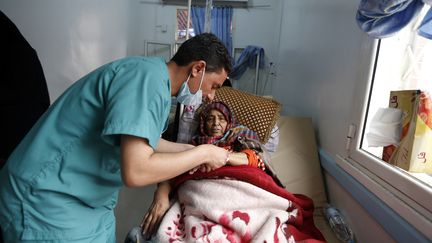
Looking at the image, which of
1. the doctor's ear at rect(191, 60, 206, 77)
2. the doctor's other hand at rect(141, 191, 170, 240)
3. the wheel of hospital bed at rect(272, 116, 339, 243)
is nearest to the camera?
the doctor's ear at rect(191, 60, 206, 77)

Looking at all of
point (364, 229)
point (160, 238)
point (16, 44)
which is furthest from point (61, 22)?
point (364, 229)

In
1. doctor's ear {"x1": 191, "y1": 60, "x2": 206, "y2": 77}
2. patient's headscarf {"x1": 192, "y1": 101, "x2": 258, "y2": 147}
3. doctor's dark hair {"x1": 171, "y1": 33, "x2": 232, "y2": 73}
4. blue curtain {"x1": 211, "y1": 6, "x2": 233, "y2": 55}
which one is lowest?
patient's headscarf {"x1": 192, "y1": 101, "x2": 258, "y2": 147}

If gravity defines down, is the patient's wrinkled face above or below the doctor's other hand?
above

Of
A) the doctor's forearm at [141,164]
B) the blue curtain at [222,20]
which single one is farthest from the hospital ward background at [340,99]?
the blue curtain at [222,20]

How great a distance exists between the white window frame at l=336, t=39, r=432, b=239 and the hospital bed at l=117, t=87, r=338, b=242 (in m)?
0.23

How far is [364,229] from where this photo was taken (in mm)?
1104

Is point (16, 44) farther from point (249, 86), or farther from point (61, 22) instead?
point (249, 86)

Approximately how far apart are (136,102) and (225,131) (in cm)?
95

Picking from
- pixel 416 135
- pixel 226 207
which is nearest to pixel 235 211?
pixel 226 207

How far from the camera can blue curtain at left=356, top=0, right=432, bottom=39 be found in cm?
78

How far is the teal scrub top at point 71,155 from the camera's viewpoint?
64 cm

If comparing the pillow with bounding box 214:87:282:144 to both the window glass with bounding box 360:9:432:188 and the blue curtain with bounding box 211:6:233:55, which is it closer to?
the window glass with bounding box 360:9:432:188

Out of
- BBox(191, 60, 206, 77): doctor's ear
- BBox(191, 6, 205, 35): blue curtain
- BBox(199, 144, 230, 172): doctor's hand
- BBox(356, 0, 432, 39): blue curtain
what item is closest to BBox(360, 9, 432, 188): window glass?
BBox(356, 0, 432, 39): blue curtain

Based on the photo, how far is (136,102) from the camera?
59 centimetres
